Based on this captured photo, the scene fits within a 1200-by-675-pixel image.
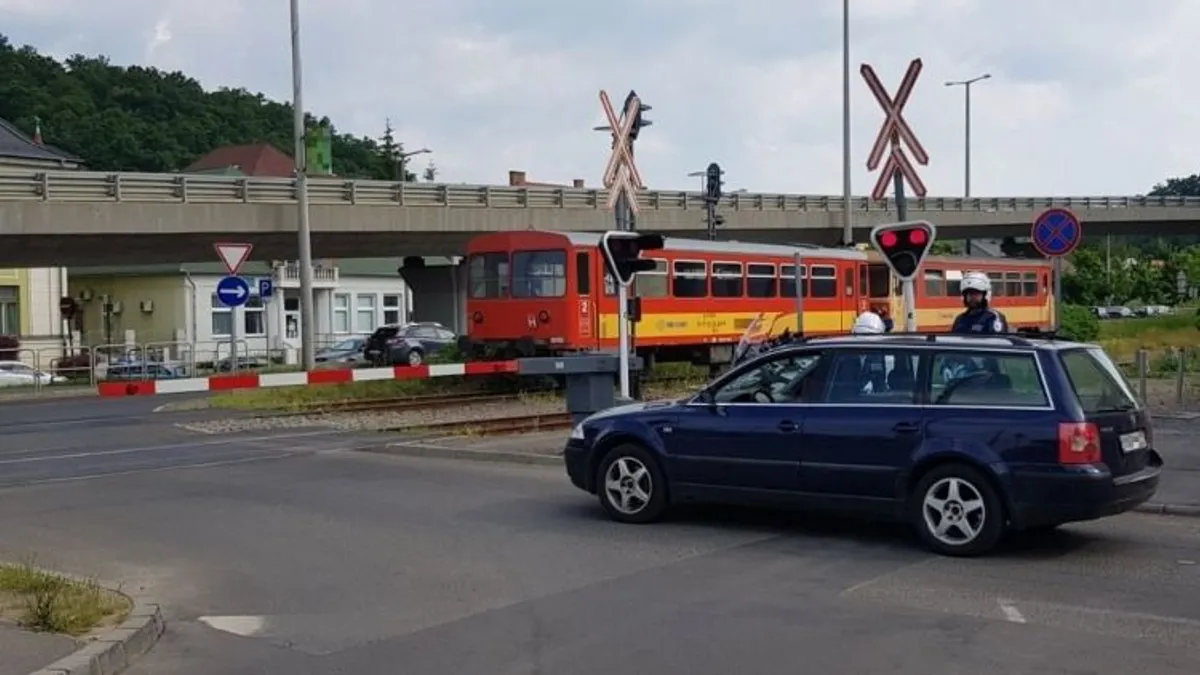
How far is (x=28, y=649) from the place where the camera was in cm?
690

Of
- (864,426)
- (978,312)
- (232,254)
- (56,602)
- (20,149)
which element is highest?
(20,149)

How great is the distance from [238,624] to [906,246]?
837 cm

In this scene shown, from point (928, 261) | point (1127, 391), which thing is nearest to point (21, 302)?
point (928, 261)

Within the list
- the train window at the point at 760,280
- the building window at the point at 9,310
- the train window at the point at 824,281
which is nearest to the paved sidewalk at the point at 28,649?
the train window at the point at 760,280

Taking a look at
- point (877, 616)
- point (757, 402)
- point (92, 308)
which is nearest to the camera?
point (877, 616)

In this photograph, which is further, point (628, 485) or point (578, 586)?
point (628, 485)

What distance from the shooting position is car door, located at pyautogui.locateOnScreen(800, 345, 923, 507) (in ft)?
32.0

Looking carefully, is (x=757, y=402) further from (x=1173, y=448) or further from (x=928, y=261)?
(x=928, y=261)

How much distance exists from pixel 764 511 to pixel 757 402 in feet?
4.68

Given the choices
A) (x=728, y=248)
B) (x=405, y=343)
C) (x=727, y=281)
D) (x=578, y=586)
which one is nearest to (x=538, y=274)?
(x=727, y=281)

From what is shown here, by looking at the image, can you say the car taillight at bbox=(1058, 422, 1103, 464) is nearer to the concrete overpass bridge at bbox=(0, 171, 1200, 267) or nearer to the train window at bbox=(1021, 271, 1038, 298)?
the concrete overpass bridge at bbox=(0, 171, 1200, 267)

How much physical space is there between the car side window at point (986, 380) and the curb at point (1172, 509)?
2.52 meters

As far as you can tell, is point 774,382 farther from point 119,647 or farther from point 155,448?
point 155,448

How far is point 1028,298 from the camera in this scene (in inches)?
1688
